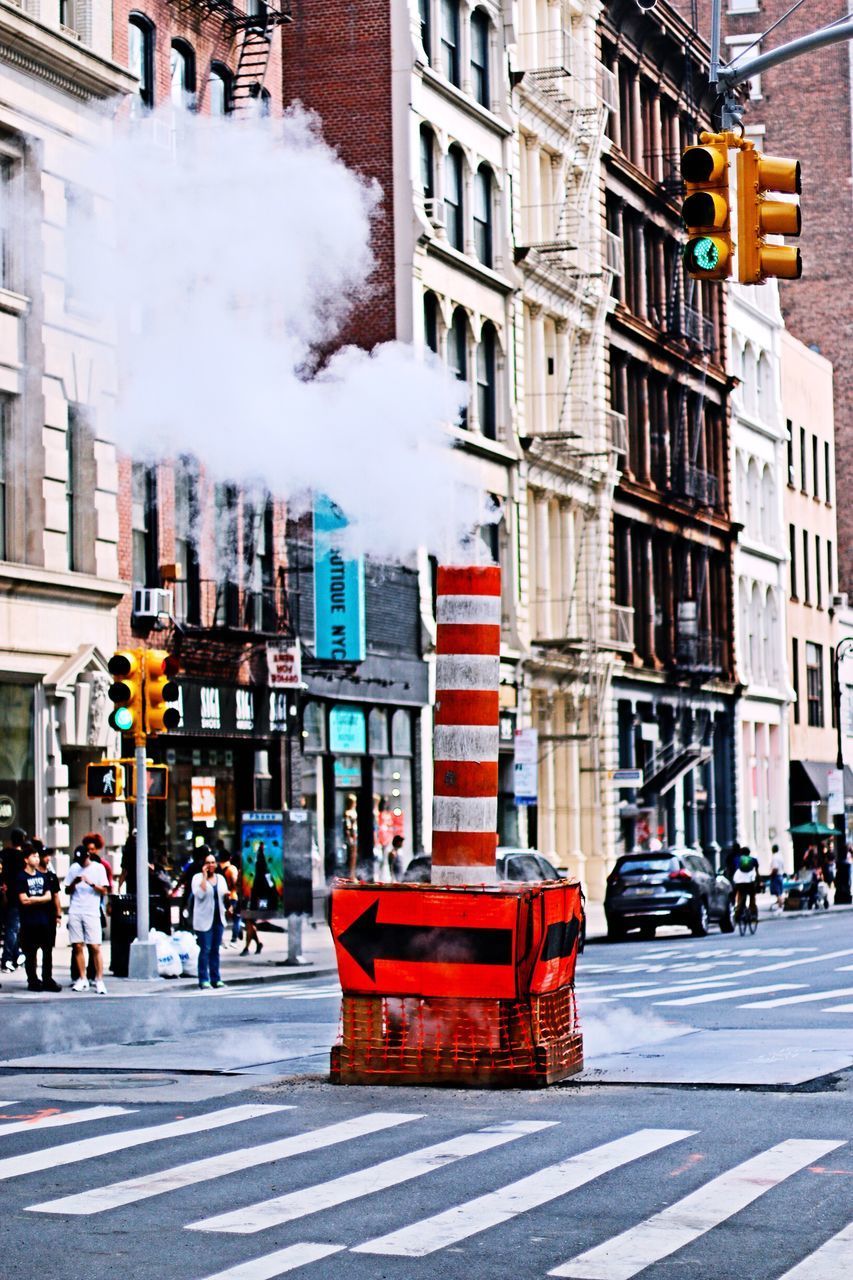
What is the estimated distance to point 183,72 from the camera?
36.4 m

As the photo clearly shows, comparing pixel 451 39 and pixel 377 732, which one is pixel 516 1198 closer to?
pixel 377 732

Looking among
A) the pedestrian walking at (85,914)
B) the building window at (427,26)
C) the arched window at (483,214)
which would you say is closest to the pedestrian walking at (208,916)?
the pedestrian walking at (85,914)

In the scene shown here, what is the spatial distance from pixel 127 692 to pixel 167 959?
11.8 feet

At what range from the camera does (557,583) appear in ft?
174

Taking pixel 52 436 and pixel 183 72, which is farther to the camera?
pixel 183 72

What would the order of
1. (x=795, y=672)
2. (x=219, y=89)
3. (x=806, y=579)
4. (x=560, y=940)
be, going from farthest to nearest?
(x=806, y=579) → (x=795, y=672) → (x=219, y=89) → (x=560, y=940)

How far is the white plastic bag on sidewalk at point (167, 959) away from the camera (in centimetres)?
2705

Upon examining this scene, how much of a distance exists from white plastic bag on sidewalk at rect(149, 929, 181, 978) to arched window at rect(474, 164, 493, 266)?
77.9 feet

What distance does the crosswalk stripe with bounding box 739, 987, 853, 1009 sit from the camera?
21.9 m

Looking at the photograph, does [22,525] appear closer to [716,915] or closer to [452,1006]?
[716,915]

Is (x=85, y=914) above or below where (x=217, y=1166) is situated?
above

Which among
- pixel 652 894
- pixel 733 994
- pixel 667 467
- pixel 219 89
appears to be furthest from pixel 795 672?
pixel 733 994

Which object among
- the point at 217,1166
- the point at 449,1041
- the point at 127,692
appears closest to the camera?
the point at 217,1166

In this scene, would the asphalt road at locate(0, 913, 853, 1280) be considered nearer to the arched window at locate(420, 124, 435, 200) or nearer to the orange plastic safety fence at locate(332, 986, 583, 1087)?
the orange plastic safety fence at locate(332, 986, 583, 1087)
